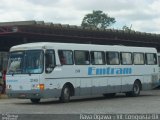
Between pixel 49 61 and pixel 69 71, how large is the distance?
1.53 m

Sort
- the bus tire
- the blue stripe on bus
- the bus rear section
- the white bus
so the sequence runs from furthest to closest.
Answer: the bus tire < the blue stripe on bus < the white bus < the bus rear section

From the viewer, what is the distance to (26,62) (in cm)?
2414

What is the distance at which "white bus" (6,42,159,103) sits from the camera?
2381cm

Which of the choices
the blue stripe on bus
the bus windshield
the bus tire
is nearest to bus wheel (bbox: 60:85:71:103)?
the bus windshield

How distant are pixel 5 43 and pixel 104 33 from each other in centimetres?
753

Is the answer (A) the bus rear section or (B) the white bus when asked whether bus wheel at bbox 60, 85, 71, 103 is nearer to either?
(B) the white bus

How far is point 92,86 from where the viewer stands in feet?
88.5

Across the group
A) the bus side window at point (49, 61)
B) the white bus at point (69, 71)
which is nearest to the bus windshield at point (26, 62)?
the white bus at point (69, 71)

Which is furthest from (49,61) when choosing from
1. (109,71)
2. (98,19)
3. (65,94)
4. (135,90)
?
(98,19)

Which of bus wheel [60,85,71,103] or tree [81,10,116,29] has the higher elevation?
tree [81,10,116,29]

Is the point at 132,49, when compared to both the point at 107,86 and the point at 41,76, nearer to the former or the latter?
the point at 107,86

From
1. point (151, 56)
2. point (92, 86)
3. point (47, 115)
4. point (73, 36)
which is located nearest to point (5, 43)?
point (73, 36)

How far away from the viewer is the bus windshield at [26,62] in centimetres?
2381

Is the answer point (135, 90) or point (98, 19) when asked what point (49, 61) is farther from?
point (98, 19)
